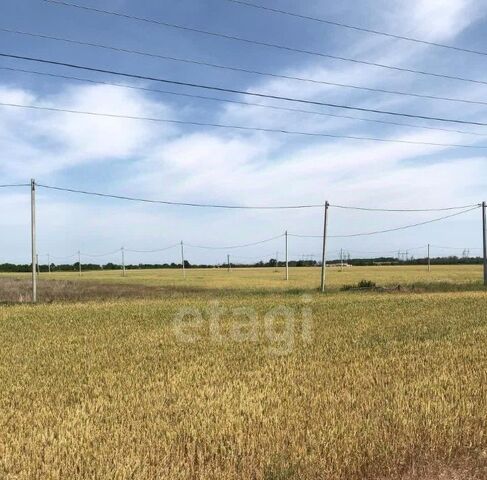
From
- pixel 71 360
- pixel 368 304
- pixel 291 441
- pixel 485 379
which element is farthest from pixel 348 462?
pixel 368 304

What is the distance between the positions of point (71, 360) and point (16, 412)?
3.89 meters

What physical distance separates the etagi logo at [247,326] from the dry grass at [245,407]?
21 cm

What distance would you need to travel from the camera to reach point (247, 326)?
51.2ft

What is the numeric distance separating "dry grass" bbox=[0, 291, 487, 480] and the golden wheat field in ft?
0.07

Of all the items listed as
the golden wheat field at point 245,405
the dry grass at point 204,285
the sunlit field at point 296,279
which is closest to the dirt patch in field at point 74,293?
the dry grass at point 204,285

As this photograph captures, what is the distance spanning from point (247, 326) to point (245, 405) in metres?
9.14

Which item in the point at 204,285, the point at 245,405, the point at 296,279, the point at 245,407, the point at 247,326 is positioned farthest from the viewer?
the point at 296,279

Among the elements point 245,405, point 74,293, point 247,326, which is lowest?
point 74,293

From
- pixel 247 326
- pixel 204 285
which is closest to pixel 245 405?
pixel 247 326

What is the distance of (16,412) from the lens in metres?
6.20

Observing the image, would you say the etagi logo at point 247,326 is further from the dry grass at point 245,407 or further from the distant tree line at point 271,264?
the distant tree line at point 271,264

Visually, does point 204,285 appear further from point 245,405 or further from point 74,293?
point 245,405

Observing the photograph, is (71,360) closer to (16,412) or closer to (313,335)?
(16,412)

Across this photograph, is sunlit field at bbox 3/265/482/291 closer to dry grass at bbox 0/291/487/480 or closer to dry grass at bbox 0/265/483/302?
dry grass at bbox 0/265/483/302
